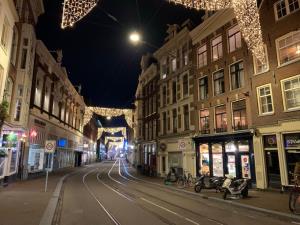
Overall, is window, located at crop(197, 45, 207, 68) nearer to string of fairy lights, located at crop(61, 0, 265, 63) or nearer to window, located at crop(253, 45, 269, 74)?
window, located at crop(253, 45, 269, 74)

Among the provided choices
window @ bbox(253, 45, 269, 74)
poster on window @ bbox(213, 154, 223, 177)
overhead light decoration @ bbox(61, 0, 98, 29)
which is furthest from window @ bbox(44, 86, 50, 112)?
overhead light decoration @ bbox(61, 0, 98, 29)

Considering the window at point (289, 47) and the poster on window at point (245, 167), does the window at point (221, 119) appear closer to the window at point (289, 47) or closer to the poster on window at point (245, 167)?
the poster on window at point (245, 167)

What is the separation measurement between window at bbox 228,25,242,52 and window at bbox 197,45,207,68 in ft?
10.6

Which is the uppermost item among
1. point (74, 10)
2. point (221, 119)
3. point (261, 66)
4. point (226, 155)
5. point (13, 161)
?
point (261, 66)

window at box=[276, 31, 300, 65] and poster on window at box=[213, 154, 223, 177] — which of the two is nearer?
window at box=[276, 31, 300, 65]

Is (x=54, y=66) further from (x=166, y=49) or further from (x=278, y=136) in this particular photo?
(x=278, y=136)

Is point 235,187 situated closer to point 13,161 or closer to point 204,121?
point 204,121

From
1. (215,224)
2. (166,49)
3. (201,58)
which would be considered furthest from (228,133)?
A: (166,49)

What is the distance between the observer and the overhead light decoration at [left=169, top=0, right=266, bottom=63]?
414 inches

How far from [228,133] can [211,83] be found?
5143 millimetres

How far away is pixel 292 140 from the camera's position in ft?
50.9

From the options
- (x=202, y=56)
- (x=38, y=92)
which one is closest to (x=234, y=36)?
(x=202, y=56)

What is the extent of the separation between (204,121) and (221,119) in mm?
Answer: 2101

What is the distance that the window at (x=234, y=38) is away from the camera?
20.1 meters
